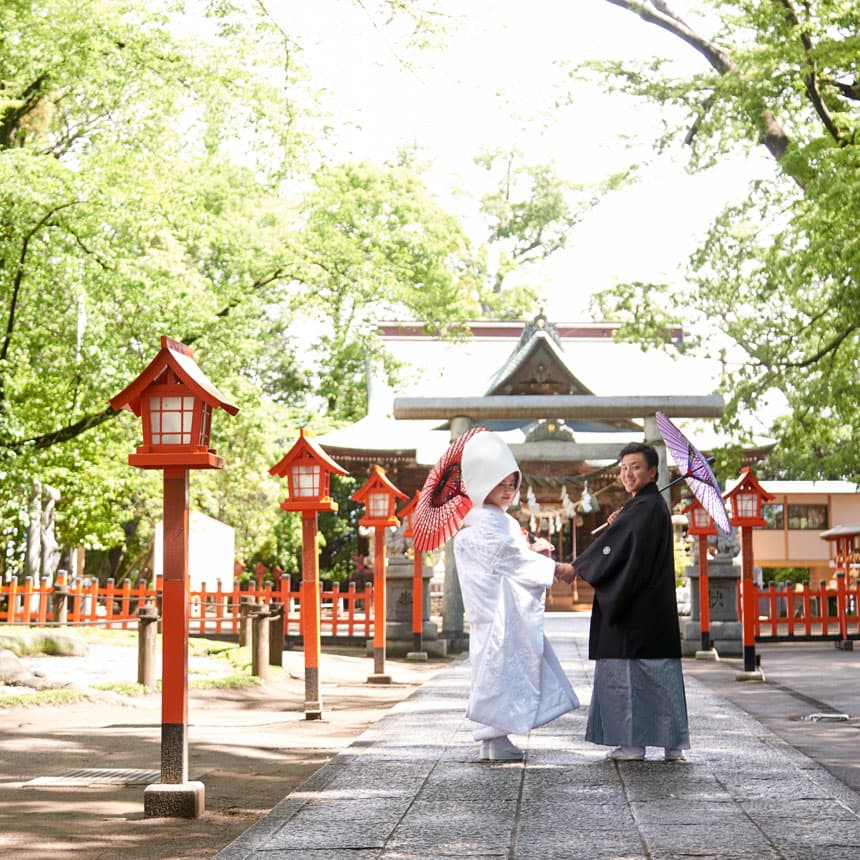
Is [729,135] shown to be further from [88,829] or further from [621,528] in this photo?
[88,829]

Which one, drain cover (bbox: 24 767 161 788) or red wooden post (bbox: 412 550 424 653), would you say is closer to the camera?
drain cover (bbox: 24 767 161 788)

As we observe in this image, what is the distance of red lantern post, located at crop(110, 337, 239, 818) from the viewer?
594 cm

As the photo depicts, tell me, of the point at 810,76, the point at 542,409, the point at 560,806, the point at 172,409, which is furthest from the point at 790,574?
the point at 172,409

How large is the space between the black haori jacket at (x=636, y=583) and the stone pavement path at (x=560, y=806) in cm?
65

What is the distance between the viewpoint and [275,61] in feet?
56.1

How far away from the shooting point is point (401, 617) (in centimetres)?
1783

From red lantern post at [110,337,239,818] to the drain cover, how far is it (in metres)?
1.03

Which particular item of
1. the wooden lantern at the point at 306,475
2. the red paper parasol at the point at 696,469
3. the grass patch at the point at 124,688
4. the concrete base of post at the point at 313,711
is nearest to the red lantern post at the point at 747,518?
the concrete base of post at the point at 313,711

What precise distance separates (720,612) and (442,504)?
10881 mm

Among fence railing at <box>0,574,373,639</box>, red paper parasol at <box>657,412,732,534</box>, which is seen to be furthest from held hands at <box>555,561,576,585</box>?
fence railing at <box>0,574,373,639</box>

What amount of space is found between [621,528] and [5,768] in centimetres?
410

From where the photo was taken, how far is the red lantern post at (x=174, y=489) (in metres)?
5.94

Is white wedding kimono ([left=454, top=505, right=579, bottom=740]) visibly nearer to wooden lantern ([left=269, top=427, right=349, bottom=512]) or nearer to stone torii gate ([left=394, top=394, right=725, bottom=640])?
→ wooden lantern ([left=269, top=427, right=349, bottom=512])

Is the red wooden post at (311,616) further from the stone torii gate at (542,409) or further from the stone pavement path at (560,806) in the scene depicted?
the stone torii gate at (542,409)
